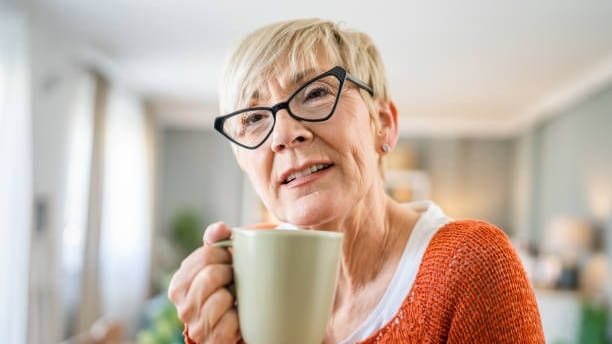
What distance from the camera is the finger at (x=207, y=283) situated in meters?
0.63

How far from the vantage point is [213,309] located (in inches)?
25.1

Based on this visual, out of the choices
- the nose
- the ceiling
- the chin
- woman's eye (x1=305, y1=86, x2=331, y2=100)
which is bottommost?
the chin

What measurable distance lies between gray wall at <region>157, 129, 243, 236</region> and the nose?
7.44 metres

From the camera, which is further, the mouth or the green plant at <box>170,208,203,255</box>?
→ the green plant at <box>170,208,203,255</box>

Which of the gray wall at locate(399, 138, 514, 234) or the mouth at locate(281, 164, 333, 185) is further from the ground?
the mouth at locate(281, 164, 333, 185)

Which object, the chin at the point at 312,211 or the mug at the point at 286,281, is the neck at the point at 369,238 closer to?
the chin at the point at 312,211

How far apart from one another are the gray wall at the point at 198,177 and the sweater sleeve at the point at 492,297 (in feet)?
24.7

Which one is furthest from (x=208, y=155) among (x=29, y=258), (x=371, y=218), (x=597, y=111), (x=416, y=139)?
(x=371, y=218)

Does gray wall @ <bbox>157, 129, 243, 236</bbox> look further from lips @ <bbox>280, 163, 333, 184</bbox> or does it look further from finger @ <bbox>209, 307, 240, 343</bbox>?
finger @ <bbox>209, 307, 240, 343</bbox>

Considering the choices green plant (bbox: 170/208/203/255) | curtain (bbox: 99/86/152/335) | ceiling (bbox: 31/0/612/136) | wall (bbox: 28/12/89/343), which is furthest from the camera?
green plant (bbox: 170/208/203/255)

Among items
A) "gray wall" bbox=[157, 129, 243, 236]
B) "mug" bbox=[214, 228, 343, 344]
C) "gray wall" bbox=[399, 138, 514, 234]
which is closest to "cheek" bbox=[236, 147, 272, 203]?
"mug" bbox=[214, 228, 343, 344]

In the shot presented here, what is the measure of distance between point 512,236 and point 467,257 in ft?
26.2

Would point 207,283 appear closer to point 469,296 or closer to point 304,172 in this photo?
point 304,172

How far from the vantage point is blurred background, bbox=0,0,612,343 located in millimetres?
3639
